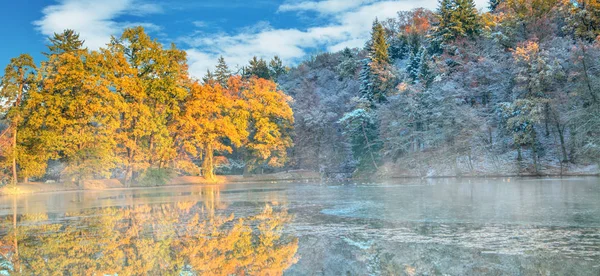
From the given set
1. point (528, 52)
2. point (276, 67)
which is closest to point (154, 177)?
point (528, 52)

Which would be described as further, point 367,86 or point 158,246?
point 367,86

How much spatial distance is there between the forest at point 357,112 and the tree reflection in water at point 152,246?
79.7 feet

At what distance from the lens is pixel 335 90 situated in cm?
6316

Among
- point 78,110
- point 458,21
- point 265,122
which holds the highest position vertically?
point 458,21

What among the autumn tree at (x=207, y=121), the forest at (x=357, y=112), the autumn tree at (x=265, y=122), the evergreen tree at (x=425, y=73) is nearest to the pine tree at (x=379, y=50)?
the forest at (x=357, y=112)

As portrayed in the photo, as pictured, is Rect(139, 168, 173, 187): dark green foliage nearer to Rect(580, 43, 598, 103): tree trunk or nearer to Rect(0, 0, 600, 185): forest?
Rect(0, 0, 600, 185): forest

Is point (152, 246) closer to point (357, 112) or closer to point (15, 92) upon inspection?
point (15, 92)

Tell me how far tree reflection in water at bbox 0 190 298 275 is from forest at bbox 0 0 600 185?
2428 cm

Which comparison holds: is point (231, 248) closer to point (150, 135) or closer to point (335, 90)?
point (150, 135)

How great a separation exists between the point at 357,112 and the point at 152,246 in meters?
37.0

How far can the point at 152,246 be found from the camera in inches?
263

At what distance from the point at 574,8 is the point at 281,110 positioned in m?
27.8

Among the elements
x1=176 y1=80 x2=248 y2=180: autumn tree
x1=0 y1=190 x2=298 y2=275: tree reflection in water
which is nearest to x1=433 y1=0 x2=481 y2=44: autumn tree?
x1=176 y1=80 x2=248 y2=180: autumn tree

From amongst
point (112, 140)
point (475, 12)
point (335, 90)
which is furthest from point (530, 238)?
point (335, 90)
